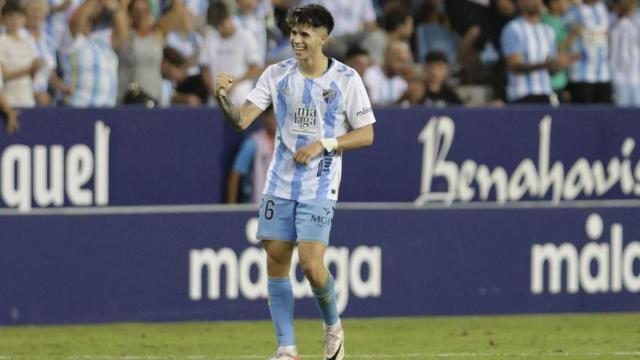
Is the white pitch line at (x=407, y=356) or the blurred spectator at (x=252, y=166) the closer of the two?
the white pitch line at (x=407, y=356)

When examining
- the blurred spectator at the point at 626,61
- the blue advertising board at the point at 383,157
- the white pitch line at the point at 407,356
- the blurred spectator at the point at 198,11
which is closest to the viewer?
the white pitch line at the point at 407,356

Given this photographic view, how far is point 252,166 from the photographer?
44.8ft

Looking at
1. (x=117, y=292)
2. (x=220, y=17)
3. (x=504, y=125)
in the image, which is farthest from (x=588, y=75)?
(x=117, y=292)

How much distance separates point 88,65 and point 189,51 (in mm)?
1659

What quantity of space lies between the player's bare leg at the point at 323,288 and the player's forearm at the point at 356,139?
1.98 feet

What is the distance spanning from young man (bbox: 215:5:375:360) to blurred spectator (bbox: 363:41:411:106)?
6.68 meters

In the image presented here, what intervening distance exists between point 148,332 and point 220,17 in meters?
4.11

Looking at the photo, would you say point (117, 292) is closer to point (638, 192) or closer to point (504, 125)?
point (504, 125)

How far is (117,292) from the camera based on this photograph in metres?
12.2

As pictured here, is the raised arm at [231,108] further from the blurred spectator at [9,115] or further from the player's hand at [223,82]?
the blurred spectator at [9,115]

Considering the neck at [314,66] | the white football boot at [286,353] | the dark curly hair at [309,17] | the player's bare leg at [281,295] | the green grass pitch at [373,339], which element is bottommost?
the green grass pitch at [373,339]

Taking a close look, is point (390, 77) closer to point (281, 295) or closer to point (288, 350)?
point (281, 295)

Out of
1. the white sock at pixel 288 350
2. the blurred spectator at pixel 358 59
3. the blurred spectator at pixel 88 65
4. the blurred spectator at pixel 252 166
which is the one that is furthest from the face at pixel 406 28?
the white sock at pixel 288 350

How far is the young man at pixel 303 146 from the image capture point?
8.69 metres
